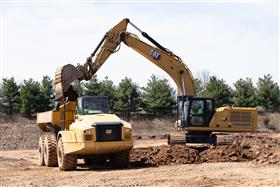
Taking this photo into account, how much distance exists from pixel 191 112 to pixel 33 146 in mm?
18822

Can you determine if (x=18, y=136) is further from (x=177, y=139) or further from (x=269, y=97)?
(x=269, y=97)

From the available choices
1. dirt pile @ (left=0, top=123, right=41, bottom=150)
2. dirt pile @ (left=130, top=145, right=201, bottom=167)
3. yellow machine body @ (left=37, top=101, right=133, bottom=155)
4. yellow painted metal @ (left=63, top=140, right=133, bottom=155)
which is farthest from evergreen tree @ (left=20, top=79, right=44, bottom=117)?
yellow painted metal @ (left=63, top=140, right=133, bottom=155)

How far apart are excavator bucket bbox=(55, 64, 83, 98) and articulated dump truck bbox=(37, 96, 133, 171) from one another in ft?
1.97

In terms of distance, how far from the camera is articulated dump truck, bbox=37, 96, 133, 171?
17.2 meters

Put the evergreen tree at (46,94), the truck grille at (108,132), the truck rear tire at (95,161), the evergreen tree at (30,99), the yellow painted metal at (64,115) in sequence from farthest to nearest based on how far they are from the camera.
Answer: the evergreen tree at (46,94), the evergreen tree at (30,99), the truck rear tire at (95,161), the yellow painted metal at (64,115), the truck grille at (108,132)

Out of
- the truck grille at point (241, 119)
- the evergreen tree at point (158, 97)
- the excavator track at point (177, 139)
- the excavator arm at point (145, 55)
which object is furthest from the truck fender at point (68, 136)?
the evergreen tree at point (158, 97)

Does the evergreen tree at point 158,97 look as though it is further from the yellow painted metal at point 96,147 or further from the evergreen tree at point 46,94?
the yellow painted metal at point 96,147

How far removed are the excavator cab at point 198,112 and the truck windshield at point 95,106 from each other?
192 inches

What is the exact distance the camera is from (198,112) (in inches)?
902

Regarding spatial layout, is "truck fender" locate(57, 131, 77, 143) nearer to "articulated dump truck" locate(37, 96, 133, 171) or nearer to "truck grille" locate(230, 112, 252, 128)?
"articulated dump truck" locate(37, 96, 133, 171)

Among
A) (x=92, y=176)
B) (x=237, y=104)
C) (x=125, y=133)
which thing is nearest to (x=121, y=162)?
(x=125, y=133)

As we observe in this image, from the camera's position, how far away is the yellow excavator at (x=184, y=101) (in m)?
22.8

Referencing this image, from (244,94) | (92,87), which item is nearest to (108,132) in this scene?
(92,87)

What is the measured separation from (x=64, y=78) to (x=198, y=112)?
A: 5972mm
